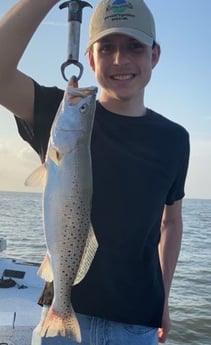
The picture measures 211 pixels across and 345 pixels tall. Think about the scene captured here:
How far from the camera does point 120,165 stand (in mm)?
2791

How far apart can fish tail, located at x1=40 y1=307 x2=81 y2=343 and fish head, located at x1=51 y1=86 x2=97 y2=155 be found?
2.72 feet

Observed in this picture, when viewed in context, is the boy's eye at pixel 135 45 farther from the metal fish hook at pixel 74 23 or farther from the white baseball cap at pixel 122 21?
the metal fish hook at pixel 74 23

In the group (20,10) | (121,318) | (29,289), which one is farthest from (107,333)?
(29,289)

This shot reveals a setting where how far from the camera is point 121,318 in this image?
8.96ft

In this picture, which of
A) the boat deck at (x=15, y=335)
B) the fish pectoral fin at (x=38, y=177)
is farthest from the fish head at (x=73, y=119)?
the boat deck at (x=15, y=335)

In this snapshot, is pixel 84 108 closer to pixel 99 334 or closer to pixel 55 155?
pixel 55 155

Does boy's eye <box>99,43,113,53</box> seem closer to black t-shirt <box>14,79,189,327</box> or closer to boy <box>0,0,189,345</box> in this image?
→ boy <box>0,0,189,345</box>

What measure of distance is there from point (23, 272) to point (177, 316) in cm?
533

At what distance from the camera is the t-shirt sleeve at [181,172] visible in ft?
10.4

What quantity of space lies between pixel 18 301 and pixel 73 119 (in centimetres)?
385

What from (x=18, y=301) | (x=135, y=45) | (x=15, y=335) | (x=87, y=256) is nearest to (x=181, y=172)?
(x=135, y=45)

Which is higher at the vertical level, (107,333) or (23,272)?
A: (107,333)

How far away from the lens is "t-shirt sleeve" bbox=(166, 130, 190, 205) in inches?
125

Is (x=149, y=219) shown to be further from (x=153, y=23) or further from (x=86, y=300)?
(x=153, y=23)
